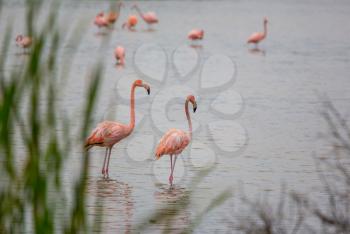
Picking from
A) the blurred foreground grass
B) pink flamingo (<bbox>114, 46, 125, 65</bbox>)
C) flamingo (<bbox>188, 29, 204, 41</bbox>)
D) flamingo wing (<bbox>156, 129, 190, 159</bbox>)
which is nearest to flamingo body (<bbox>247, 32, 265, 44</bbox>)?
flamingo (<bbox>188, 29, 204, 41</bbox>)

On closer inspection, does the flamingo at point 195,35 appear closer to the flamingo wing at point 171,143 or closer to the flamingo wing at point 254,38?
the flamingo wing at point 254,38

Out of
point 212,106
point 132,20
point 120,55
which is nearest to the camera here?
point 212,106

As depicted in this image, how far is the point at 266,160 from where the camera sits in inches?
404

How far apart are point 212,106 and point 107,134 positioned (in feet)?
16.7

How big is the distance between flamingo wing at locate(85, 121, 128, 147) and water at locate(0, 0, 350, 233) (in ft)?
0.78

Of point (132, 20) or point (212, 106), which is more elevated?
point (132, 20)

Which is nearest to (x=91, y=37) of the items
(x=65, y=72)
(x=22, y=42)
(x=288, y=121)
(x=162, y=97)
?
(x=22, y=42)

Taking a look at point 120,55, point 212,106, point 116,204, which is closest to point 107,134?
point 116,204

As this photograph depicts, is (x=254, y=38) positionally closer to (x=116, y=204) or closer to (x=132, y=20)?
(x=132, y=20)

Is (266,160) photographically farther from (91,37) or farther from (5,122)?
(91,37)

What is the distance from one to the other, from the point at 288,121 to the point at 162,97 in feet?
8.96

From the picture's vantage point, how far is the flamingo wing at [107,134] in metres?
9.27

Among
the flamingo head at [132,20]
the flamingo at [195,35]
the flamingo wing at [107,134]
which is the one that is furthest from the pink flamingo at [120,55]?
the flamingo wing at [107,134]

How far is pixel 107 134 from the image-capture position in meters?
9.38
